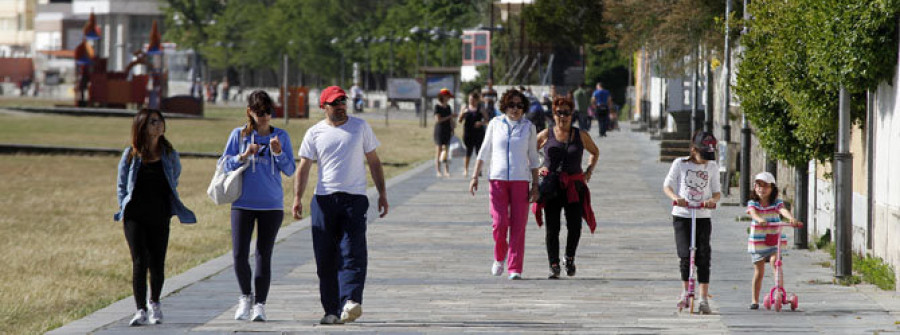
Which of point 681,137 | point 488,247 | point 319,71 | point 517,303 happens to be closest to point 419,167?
point 681,137

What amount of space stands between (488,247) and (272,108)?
5.46m

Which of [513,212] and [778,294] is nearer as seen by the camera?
[778,294]

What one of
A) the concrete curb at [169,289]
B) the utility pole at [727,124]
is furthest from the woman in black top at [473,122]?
the concrete curb at [169,289]

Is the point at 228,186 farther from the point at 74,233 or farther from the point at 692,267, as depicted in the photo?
the point at 74,233

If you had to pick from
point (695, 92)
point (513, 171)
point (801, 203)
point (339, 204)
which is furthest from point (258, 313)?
point (695, 92)

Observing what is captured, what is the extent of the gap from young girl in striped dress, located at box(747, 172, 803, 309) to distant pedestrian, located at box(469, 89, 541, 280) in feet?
7.22

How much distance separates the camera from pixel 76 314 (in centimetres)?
1061

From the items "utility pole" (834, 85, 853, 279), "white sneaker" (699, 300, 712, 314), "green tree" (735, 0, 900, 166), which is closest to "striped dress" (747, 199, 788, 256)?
"white sneaker" (699, 300, 712, 314)

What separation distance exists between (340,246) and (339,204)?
0.27 metres

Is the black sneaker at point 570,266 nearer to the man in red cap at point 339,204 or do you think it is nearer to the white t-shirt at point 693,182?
the white t-shirt at point 693,182

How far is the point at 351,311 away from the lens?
370 inches

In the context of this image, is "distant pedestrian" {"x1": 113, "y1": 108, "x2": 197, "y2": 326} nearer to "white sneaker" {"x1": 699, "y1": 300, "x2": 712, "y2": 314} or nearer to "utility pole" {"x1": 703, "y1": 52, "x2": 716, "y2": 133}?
"white sneaker" {"x1": 699, "y1": 300, "x2": 712, "y2": 314}

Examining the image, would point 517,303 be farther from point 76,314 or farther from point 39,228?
point 39,228

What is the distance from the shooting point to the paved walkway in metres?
9.46
